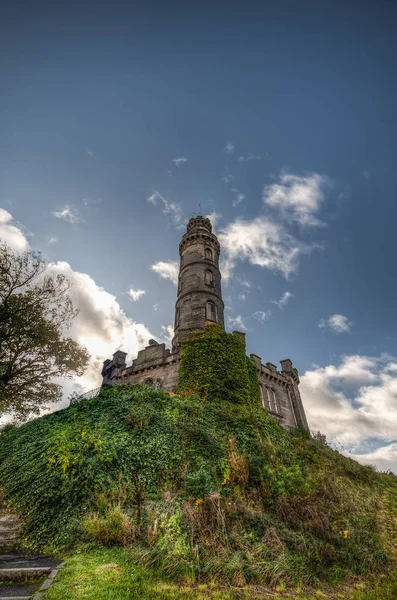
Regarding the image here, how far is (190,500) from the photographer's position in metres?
7.46

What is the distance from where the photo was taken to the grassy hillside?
5825mm

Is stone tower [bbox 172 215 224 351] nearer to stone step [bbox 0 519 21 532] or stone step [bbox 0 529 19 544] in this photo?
stone step [bbox 0 519 21 532]

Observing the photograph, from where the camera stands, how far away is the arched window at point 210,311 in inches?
926

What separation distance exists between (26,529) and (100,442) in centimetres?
250

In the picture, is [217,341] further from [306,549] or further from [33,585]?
[33,585]

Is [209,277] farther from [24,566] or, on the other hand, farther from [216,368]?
[24,566]

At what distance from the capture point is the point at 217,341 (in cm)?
1819

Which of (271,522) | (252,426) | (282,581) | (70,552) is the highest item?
(252,426)

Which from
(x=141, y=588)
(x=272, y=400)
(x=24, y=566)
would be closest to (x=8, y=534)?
(x=24, y=566)

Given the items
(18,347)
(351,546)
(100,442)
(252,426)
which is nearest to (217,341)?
(252,426)

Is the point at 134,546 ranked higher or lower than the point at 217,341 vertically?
lower

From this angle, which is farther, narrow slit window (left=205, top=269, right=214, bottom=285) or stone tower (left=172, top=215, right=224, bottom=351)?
narrow slit window (left=205, top=269, right=214, bottom=285)

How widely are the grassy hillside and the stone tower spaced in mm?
10365

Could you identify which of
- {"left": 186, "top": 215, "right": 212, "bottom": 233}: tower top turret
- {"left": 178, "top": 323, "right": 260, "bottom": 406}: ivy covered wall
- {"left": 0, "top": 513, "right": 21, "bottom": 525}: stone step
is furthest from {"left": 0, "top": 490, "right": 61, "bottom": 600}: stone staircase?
{"left": 186, "top": 215, "right": 212, "bottom": 233}: tower top turret
